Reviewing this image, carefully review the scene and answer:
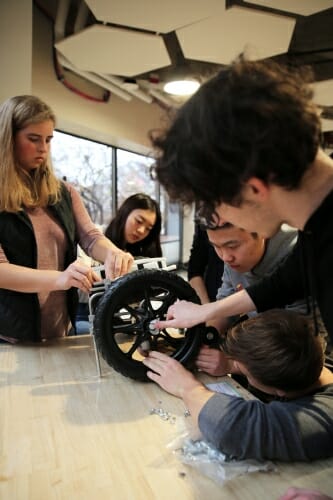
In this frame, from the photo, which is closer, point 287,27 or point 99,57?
point 287,27

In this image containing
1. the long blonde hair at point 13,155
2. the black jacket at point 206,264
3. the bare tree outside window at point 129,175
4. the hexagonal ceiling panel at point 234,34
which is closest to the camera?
the long blonde hair at point 13,155

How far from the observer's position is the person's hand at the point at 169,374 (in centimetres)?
86

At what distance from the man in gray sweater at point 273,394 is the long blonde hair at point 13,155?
622 mm

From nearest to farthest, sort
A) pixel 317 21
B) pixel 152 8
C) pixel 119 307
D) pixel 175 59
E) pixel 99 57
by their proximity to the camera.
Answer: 1. pixel 119 307
2. pixel 152 8
3. pixel 99 57
4. pixel 317 21
5. pixel 175 59

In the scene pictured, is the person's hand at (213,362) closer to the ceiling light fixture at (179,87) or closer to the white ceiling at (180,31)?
the white ceiling at (180,31)

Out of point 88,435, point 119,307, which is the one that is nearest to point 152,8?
point 119,307

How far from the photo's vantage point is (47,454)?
690 millimetres

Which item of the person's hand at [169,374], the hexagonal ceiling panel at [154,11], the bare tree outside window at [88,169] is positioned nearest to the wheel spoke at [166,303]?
the person's hand at [169,374]

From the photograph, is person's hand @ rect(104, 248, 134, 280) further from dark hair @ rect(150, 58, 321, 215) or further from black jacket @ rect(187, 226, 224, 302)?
black jacket @ rect(187, 226, 224, 302)

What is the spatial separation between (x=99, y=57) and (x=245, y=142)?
2393mm

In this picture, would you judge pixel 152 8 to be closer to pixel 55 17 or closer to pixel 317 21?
pixel 55 17

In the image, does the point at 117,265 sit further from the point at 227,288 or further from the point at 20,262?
the point at 227,288

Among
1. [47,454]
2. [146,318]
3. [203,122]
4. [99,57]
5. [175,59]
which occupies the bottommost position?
[47,454]

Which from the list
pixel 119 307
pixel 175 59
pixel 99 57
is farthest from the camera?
pixel 175 59
